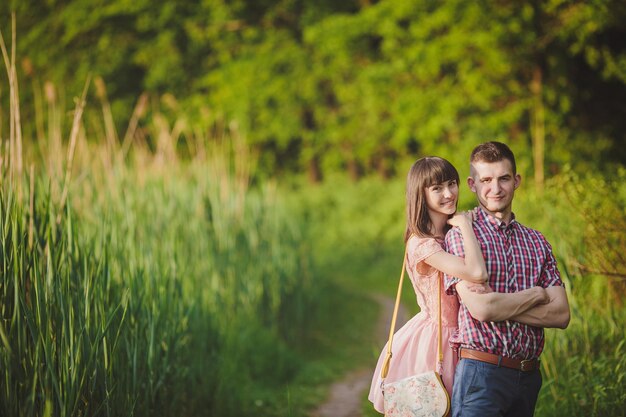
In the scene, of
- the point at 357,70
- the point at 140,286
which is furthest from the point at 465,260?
the point at 357,70

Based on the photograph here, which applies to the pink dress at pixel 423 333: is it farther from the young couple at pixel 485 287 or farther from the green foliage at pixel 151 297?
the green foliage at pixel 151 297

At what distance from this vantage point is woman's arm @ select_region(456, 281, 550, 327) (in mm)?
2189

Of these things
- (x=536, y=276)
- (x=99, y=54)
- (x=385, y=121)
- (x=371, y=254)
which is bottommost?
(x=371, y=254)

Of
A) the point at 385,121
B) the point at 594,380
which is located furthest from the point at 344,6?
the point at 594,380

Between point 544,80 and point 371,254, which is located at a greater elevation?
point 544,80

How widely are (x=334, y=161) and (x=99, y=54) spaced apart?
317 inches

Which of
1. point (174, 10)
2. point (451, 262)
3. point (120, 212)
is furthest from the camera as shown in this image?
point (174, 10)

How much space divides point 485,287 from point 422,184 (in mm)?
472

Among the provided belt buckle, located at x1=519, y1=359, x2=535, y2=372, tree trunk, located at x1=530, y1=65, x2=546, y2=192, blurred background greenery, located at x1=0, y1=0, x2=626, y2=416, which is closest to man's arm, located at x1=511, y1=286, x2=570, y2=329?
belt buckle, located at x1=519, y1=359, x2=535, y2=372

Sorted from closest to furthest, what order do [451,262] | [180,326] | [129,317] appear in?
1. [451,262]
2. [129,317]
3. [180,326]

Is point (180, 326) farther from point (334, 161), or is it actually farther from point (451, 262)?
point (334, 161)

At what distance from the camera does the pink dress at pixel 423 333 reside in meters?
2.44

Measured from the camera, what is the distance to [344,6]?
18141 millimetres

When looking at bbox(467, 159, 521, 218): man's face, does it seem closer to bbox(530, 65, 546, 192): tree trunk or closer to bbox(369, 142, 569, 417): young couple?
bbox(369, 142, 569, 417): young couple
